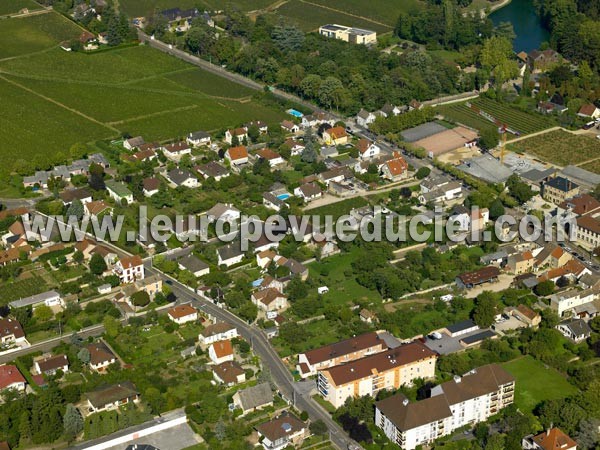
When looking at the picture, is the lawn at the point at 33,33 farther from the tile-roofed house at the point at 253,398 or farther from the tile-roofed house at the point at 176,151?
the tile-roofed house at the point at 253,398

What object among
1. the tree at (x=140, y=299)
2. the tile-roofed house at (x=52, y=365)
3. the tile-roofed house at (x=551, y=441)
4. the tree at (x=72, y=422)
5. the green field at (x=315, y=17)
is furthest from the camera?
the green field at (x=315, y=17)

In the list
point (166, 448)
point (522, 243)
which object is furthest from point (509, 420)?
point (522, 243)

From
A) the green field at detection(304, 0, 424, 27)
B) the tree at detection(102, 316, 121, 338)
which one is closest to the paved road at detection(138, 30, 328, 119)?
the green field at detection(304, 0, 424, 27)

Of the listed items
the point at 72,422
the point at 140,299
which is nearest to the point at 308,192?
the point at 140,299

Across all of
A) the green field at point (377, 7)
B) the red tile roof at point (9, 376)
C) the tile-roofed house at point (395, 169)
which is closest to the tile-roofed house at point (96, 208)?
the red tile roof at point (9, 376)

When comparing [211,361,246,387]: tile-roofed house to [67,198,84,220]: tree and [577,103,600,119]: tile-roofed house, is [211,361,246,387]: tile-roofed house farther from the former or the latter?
[577,103,600,119]: tile-roofed house

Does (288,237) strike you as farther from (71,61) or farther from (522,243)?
(71,61)

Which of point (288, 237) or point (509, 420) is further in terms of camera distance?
point (288, 237)
